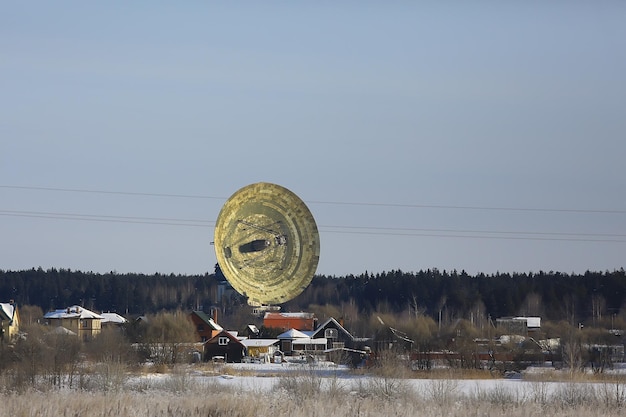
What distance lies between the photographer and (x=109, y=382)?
1735 inches

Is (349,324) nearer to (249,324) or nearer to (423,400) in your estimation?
(249,324)

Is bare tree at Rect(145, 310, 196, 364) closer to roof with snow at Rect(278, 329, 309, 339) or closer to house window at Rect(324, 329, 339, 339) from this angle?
roof with snow at Rect(278, 329, 309, 339)

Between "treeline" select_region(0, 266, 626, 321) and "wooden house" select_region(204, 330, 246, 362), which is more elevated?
"treeline" select_region(0, 266, 626, 321)

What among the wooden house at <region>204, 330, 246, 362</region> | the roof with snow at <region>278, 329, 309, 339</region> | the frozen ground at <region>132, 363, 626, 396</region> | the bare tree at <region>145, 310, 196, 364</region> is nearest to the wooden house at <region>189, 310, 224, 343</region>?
the bare tree at <region>145, 310, 196, 364</region>

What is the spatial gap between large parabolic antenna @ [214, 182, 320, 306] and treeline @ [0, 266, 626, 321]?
5.76 m

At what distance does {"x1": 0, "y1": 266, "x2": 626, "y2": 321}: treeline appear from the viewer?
110 meters

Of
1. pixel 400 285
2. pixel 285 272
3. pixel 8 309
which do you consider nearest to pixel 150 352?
pixel 285 272

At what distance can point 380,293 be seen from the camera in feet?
434

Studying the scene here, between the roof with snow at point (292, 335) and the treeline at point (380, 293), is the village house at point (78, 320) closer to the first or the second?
the treeline at point (380, 293)

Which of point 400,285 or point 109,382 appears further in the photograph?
point 400,285

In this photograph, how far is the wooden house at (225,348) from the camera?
72.9 meters

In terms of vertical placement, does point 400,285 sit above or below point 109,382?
above

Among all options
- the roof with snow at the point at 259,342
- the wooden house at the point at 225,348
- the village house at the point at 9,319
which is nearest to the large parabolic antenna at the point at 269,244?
the wooden house at the point at 225,348

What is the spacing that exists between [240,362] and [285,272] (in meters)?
7.08
